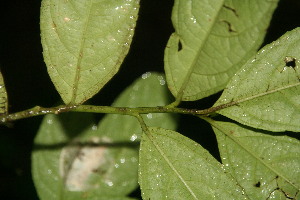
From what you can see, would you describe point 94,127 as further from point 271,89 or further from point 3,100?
point 271,89

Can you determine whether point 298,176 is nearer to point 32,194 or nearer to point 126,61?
point 126,61

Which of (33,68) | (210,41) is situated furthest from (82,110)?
(33,68)

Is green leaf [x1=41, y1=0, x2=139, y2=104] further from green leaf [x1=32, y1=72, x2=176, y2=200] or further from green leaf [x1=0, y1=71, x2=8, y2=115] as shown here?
green leaf [x1=32, y1=72, x2=176, y2=200]

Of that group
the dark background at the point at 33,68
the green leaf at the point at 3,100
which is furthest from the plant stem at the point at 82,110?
the dark background at the point at 33,68

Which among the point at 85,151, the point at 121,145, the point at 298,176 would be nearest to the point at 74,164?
the point at 85,151

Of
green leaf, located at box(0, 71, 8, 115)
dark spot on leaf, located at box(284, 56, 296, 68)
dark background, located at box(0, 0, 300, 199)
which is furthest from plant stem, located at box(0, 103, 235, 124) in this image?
dark background, located at box(0, 0, 300, 199)

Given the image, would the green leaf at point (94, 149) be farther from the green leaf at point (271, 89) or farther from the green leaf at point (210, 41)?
the green leaf at point (271, 89)
